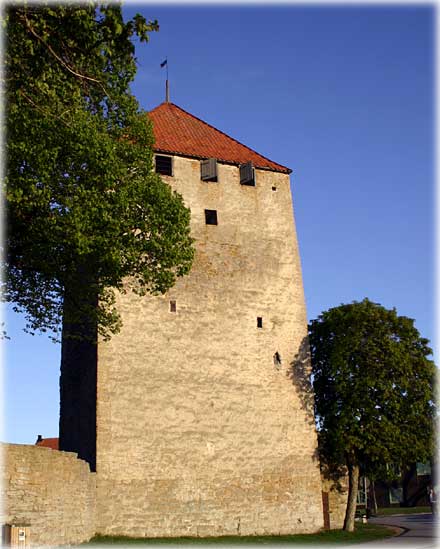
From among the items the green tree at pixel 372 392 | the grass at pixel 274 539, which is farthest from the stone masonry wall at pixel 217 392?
the green tree at pixel 372 392

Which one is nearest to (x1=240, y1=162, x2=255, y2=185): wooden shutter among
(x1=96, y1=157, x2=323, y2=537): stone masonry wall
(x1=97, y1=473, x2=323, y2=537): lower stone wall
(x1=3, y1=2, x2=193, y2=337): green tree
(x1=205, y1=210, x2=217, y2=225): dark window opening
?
(x1=96, y1=157, x2=323, y2=537): stone masonry wall

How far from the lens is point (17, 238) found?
16.2 meters

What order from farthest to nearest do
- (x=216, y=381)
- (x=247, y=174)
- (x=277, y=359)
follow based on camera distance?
1. (x=247, y=174)
2. (x=277, y=359)
3. (x=216, y=381)

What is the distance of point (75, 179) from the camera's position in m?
16.0

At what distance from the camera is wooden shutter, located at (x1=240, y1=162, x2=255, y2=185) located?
87.7 ft

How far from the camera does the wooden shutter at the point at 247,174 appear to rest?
26734 millimetres

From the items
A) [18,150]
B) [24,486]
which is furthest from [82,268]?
[24,486]

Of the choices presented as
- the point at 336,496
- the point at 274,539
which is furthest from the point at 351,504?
the point at 274,539

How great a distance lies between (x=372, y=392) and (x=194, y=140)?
12.3 m

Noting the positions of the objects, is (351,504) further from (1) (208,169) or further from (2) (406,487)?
(2) (406,487)

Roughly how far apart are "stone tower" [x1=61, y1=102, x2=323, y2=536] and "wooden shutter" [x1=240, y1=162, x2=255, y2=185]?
0.05m

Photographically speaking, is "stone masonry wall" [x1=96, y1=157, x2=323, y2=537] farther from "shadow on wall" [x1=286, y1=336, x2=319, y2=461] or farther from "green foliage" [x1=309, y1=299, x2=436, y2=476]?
"green foliage" [x1=309, y1=299, x2=436, y2=476]

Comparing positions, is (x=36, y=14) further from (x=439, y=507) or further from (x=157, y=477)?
(x=439, y=507)

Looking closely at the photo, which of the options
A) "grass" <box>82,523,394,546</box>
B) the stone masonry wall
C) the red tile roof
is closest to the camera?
"grass" <box>82,523,394,546</box>
